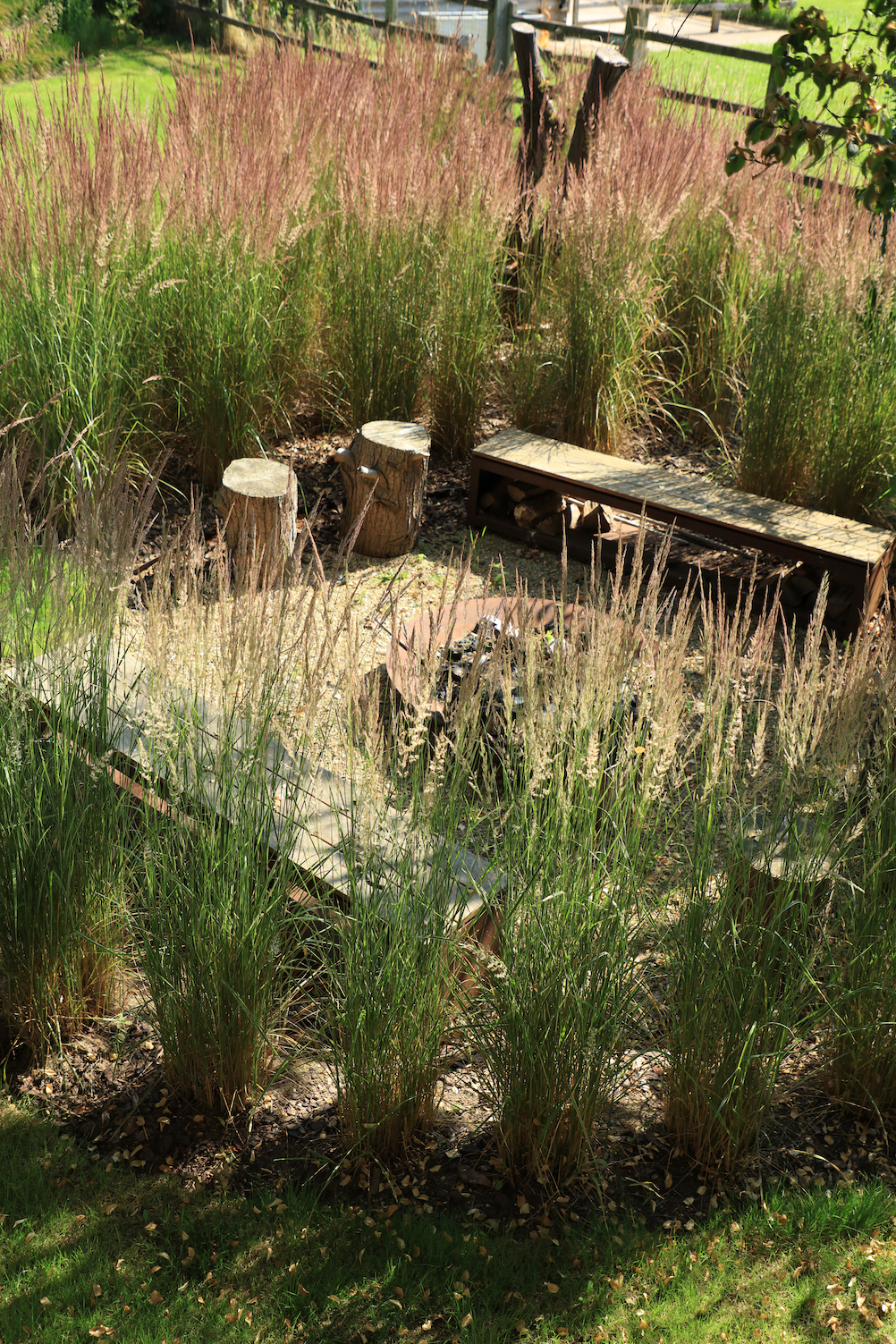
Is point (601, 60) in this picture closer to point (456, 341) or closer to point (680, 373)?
point (680, 373)

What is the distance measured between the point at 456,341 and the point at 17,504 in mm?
3080

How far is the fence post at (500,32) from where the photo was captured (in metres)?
8.98

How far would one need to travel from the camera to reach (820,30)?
323cm

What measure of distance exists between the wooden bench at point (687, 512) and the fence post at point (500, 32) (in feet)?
19.0

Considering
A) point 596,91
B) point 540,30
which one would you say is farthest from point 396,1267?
point 540,30

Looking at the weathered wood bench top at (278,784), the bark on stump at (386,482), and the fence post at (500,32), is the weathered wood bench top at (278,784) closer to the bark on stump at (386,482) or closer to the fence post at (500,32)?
the bark on stump at (386,482)

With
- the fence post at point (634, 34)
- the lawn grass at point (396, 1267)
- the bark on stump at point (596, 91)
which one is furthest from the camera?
the fence post at point (634, 34)

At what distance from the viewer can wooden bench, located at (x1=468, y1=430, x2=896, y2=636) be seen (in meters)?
3.93

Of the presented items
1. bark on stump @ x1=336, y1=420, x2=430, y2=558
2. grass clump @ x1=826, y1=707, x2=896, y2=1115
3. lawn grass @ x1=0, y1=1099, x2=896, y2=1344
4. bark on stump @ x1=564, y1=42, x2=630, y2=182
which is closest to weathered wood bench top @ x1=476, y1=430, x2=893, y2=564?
bark on stump @ x1=336, y1=420, x2=430, y2=558

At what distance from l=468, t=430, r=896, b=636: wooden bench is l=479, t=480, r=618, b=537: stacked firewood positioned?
0.10 feet

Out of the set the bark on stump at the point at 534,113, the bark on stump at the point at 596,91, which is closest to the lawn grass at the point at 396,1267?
the bark on stump at the point at 596,91

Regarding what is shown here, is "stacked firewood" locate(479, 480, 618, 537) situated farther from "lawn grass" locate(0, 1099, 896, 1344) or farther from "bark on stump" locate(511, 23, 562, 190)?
"lawn grass" locate(0, 1099, 896, 1344)

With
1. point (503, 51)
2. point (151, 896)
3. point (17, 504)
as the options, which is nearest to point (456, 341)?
point (17, 504)

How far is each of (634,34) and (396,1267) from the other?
8447 millimetres
